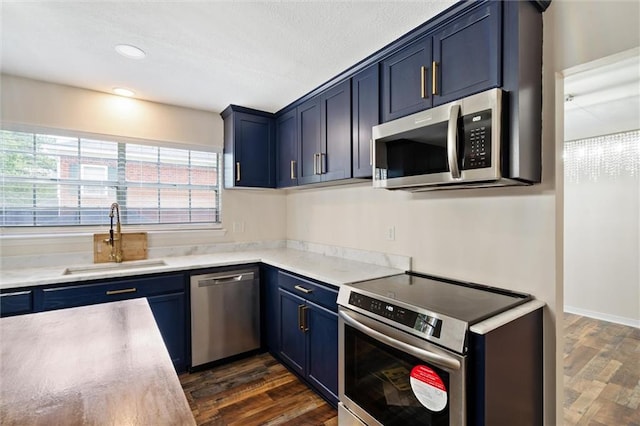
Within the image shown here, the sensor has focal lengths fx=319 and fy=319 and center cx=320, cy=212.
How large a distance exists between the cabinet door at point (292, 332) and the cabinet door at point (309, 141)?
3.36 feet

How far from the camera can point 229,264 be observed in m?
2.77

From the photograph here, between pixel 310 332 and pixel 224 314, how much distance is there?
0.89m

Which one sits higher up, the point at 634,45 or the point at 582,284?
the point at 634,45

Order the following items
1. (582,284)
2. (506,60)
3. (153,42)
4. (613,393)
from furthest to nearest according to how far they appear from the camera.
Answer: (582,284) < (613,393) < (153,42) < (506,60)

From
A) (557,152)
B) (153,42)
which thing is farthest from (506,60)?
(153,42)

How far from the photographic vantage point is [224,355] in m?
2.76

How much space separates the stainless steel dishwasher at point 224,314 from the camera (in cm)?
264

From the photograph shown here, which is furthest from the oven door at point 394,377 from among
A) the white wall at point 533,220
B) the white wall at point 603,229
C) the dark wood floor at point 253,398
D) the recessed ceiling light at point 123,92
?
the white wall at point 603,229

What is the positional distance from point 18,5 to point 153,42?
0.61 metres

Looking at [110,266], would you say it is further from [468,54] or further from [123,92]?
[468,54]

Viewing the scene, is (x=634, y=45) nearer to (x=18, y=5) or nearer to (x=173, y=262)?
(x=18, y=5)

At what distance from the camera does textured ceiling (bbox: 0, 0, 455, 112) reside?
1649mm

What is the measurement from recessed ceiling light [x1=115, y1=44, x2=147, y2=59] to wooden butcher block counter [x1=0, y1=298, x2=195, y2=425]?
1628mm

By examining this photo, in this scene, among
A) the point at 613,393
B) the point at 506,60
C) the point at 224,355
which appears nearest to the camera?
the point at 506,60
